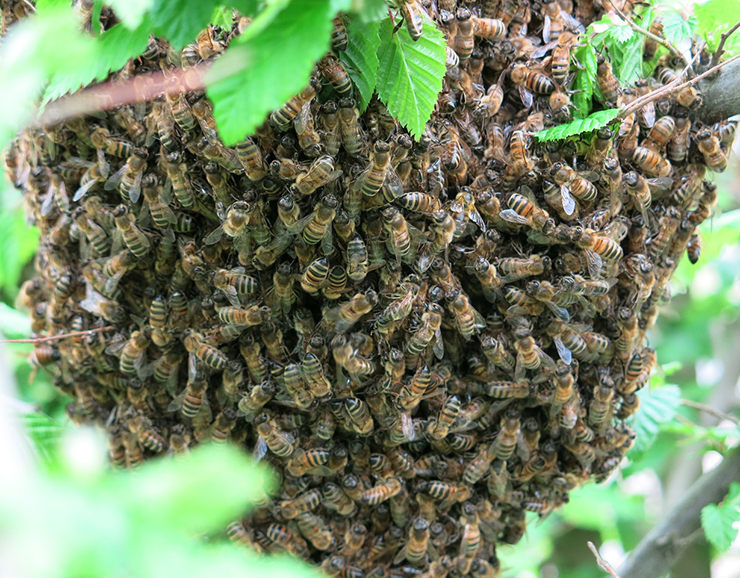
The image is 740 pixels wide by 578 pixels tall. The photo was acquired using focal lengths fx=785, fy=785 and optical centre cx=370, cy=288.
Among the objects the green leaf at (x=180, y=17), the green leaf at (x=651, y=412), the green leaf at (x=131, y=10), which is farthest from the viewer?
the green leaf at (x=651, y=412)

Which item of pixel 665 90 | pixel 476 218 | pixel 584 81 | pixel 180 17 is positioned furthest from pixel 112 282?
pixel 665 90

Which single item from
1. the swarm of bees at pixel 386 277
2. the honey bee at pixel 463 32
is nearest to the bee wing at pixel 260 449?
the swarm of bees at pixel 386 277

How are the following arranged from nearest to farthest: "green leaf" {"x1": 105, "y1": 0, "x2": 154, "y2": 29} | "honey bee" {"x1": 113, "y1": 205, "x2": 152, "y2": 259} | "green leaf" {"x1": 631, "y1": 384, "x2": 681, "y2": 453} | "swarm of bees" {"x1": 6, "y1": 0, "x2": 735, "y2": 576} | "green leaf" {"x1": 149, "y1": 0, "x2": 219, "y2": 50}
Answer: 1. "green leaf" {"x1": 105, "y1": 0, "x2": 154, "y2": 29}
2. "green leaf" {"x1": 149, "y1": 0, "x2": 219, "y2": 50}
3. "swarm of bees" {"x1": 6, "y1": 0, "x2": 735, "y2": 576}
4. "honey bee" {"x1": 113, "y1": 205, "x2": 152, "y2": 259}
5. "green leaf" {"x1": 631, "y1": 384, "x2": 681, "y2": 453}

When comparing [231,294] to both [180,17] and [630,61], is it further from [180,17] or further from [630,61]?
[630,61]

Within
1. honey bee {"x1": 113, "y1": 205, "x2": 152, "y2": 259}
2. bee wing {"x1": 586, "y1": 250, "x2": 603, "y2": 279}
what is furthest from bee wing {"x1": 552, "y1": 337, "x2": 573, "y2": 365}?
honey bee {"x1": 113, "y1": 205, "x2": 152, "y2": 259}

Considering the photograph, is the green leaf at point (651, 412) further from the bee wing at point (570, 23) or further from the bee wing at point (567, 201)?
the bee wing at point (570, 23)

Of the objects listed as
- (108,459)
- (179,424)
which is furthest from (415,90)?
(108,459)

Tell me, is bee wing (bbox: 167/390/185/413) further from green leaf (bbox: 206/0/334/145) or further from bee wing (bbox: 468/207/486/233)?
green leaf (bbox: 206/0/334/145)

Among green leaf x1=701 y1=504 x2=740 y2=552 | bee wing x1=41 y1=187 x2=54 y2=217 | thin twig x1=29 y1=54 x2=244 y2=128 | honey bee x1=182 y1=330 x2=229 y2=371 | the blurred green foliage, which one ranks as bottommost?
green leaf x1=701 y1=504 x2=740 y2=552
